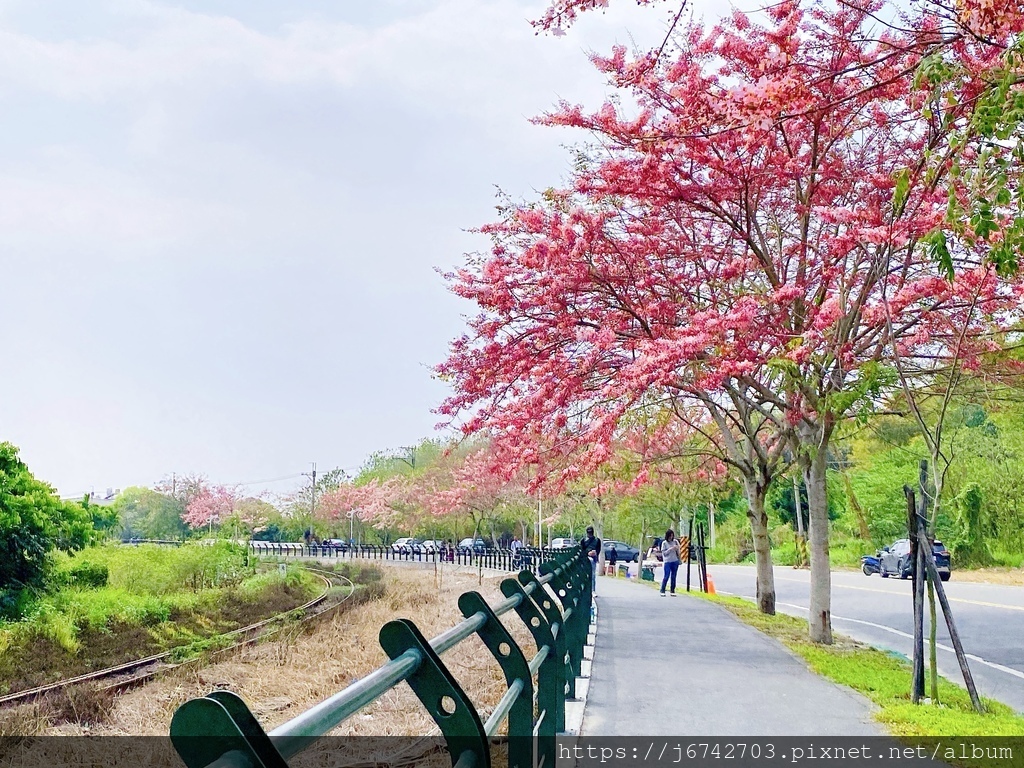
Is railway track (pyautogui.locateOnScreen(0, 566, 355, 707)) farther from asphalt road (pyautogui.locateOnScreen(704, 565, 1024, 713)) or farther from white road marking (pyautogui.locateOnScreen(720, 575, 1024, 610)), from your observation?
white road marking (pyautogui.locateOnScreen(720, 575, 1024, 610))

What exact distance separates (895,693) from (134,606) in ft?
67.7

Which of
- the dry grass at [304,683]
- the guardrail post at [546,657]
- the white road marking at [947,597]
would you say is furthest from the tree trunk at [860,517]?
the guardrail post at [546,657]

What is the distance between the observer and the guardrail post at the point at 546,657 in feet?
16.2

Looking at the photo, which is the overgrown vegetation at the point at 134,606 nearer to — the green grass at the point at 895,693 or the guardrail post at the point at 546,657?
the green grass at the point at 895,693

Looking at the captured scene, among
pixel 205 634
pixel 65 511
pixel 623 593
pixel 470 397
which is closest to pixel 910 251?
pixel 470 397

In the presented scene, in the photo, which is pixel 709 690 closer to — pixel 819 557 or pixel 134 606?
pixel 819 557

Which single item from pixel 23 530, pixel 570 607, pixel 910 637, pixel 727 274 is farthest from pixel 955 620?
pixel 23 530

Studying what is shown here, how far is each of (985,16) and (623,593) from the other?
837 inches

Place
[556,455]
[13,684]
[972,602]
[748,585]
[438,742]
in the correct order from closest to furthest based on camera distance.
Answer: [438,742] < [556,455] < [13,684] < [972,602] < [748,585]

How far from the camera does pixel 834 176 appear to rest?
12531 millimetres

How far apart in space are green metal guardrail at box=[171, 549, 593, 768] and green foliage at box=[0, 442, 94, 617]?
20352mm

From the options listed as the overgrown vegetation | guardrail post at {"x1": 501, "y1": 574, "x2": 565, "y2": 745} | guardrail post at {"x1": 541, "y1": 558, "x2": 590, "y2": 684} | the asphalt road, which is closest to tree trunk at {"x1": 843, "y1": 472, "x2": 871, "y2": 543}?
the asphalt road

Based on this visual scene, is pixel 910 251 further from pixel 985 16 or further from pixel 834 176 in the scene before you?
pixel 985 16

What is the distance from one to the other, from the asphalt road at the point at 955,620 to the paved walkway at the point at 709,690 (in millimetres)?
2243
